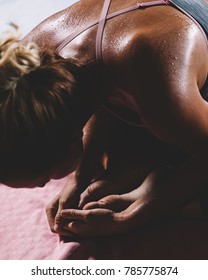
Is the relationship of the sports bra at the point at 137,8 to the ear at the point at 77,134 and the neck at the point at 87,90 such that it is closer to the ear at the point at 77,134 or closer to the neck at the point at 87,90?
the neck at the point at 87,90

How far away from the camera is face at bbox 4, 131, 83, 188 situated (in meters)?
0.88

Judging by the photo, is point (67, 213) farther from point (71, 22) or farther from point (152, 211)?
point (71, 22)

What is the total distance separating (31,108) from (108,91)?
0.22 metres

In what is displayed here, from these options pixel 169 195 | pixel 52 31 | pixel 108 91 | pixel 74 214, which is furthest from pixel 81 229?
pixel 52 31

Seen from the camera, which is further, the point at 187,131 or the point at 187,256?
the point at 187,256

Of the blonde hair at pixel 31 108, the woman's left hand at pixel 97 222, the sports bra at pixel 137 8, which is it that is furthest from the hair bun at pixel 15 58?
the woman's left hand at pixel 97 222

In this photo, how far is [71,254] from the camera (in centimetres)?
109

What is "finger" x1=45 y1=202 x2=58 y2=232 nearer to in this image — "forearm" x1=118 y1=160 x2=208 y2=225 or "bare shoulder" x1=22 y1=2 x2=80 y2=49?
"forearm" x1=118 y1=160 x2=208 y2=225

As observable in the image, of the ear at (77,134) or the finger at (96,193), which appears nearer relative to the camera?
the ear at (77,134)

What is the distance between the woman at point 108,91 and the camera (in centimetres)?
80

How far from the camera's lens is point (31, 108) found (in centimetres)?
79

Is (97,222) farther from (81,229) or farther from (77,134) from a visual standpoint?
(77,134)
